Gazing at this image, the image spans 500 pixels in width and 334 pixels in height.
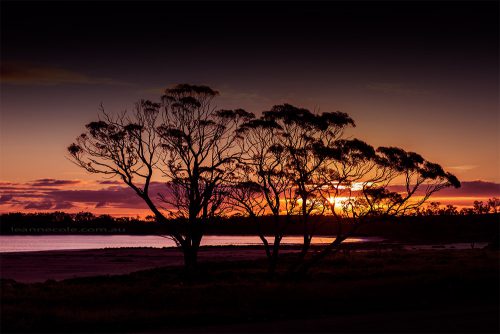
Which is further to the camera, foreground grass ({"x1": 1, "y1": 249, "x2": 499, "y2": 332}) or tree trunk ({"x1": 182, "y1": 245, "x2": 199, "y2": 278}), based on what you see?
tree trunk ({"x1": 182, "y1": 245, "x2": 199, "y2": 278})

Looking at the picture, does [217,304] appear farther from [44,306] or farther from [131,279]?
[131,279]

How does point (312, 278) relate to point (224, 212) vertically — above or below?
below

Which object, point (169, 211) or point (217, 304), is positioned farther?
point (169, 211)

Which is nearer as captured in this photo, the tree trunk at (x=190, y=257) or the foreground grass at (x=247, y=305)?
the foreground grass at (x=247, y=305)

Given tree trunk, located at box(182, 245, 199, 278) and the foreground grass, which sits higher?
tree trunk, located at box(182, 245, 199, 278)

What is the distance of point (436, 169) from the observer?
37781 mm

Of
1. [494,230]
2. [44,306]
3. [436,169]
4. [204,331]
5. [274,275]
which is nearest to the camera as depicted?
[204,331]

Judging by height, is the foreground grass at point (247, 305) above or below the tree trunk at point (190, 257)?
below

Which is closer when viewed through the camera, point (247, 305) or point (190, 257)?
point (247, 305)

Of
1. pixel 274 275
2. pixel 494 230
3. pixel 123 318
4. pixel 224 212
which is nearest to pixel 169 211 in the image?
pixel 224 212

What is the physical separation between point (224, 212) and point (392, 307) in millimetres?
20612

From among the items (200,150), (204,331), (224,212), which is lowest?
(204,331)

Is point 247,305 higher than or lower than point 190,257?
lower

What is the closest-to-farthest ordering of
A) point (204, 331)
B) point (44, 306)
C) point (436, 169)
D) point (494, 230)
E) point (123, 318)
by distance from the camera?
point (204, 331) < point (123, 318) < point (44, 306) < point (436, 169) < point (494, 230)
